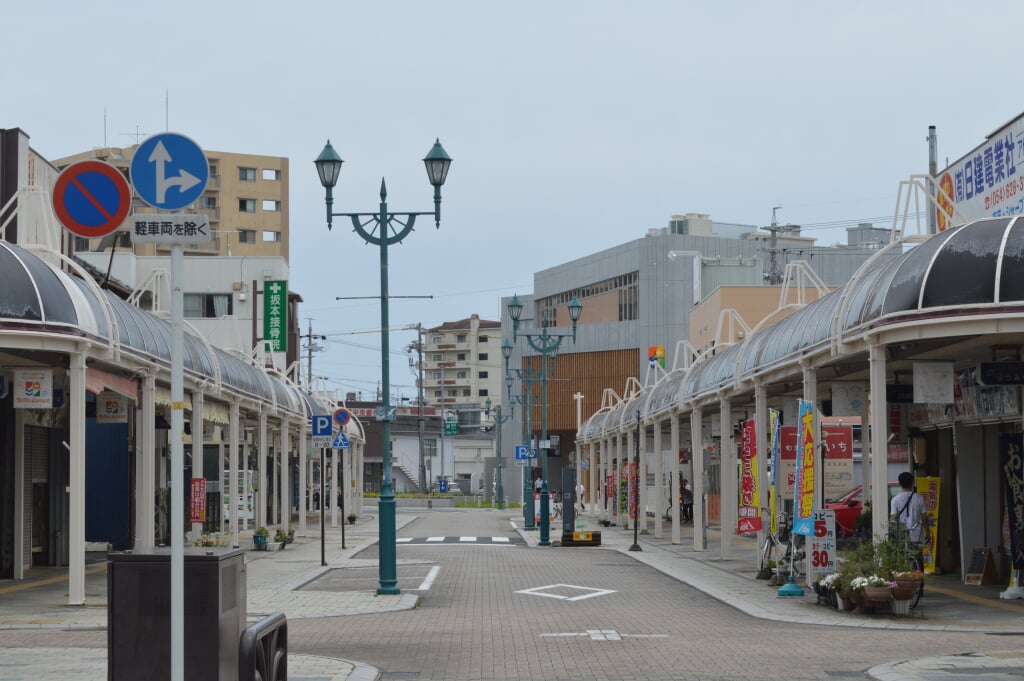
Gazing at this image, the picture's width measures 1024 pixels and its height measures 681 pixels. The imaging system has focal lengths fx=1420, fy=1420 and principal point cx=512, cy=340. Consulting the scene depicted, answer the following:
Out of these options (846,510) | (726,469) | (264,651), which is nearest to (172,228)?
(264,651)

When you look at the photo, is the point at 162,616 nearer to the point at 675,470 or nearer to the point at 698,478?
the point at 698,478

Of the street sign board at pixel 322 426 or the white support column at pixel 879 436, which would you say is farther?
the street sign board at pixel 322 426

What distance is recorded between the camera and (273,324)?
214ft

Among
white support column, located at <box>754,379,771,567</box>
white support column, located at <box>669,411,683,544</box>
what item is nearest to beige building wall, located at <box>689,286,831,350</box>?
white support column, located at <box>669,411,683,544</box>

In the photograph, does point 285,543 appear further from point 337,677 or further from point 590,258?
point 590,258

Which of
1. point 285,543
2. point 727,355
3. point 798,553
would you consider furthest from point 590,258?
point 798,553

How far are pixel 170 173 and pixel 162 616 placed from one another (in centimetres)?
279

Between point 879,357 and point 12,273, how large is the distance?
431 inches

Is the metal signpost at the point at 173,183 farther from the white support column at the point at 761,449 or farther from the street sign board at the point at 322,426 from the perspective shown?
the street sign board at the point at 322,426

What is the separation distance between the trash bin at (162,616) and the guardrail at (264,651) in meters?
0.18

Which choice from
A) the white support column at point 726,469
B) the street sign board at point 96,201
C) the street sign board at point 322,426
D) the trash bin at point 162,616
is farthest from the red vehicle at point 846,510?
the trash bin at point 162,616

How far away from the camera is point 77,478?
1905 centimetres

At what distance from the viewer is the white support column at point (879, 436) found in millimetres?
17422

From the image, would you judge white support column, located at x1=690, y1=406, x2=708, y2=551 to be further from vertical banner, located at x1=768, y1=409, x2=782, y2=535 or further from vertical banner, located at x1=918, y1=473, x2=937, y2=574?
vertical banner, located at x1=918, y1=473, x2=937, y2=574
